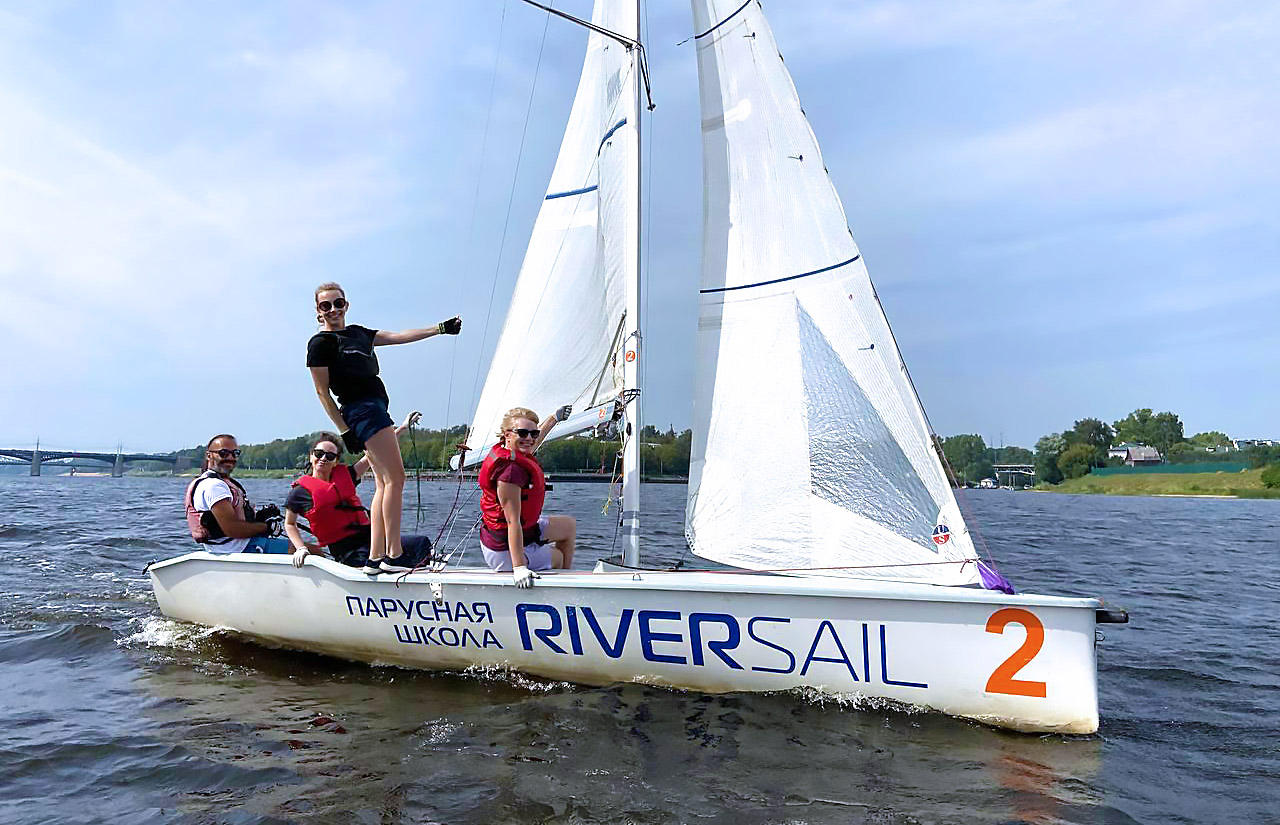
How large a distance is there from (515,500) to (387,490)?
2.47ft

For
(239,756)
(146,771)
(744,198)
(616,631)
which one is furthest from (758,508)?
(146,771)

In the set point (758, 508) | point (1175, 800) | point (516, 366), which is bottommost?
point (1175, 800)

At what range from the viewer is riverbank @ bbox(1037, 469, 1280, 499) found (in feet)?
178

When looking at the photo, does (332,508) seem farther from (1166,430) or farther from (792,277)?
Answer: (1166,430)

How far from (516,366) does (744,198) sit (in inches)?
79.2

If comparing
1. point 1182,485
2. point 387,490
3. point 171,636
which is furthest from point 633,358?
point 1182,485

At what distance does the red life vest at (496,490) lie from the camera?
204 inches

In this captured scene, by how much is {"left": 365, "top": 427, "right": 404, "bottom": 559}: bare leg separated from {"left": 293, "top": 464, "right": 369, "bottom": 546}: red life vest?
81 centimetres

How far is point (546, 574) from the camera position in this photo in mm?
4766

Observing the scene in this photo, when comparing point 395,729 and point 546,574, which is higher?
point 546,574

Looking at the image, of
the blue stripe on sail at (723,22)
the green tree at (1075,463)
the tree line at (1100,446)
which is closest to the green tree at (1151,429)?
the tree line at (1100,446)

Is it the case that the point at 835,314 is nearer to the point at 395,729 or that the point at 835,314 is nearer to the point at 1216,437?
the point at 395,729

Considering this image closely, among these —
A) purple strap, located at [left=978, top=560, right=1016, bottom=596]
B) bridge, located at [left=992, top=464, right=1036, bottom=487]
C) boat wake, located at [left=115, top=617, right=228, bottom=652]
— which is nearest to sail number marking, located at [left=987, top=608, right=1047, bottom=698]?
purple strap, located at [left=978, top=560, right=1016, bottom=596]

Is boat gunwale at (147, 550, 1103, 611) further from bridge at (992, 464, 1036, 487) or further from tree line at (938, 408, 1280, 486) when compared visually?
bridge at (992, 464, 1036, 487)
